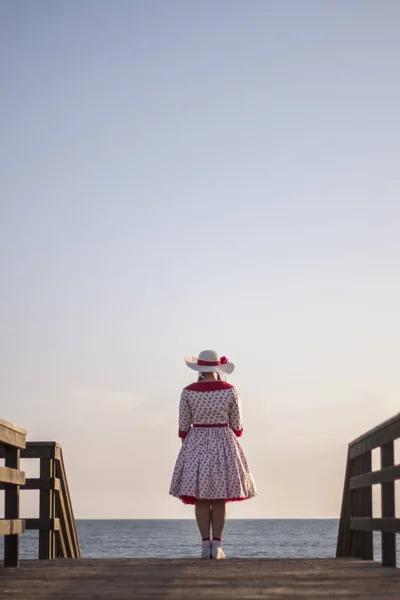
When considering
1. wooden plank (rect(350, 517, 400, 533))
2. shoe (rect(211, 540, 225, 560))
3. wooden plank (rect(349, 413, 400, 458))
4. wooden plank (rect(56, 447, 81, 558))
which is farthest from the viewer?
wooden plank (rect(56, 447, 81, 558))

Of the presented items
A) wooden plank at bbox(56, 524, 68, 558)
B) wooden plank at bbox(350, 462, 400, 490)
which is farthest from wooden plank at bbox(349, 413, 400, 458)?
wooden plank at bbox(56, 524, 68, 558)

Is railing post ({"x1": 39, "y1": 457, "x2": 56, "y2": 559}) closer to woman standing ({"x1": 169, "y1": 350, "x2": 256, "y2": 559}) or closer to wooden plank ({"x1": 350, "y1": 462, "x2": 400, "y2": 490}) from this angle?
woman standing ({"x1": 169, "y1": 350, "x2": 256, "y2": 559})

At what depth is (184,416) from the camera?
9.17 meters

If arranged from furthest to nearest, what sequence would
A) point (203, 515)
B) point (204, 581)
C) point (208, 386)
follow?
point (203, 515), point (208, 386), point (204, 581)

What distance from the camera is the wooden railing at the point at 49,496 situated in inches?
406

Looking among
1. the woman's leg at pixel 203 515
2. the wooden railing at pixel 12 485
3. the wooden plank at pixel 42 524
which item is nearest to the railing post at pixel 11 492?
the wooden railing at pixel 12 485

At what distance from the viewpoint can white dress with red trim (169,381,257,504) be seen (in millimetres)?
9047

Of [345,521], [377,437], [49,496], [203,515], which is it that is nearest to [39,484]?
[49,496]

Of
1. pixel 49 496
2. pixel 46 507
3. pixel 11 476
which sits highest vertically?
pixel 11 476

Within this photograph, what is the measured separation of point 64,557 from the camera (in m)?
10.9

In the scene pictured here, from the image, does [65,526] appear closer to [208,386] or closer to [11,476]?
[208,386]

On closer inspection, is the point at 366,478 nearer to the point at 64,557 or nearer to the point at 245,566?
the point at 245,566

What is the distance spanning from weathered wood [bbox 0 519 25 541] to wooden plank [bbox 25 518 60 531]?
245 centimetres

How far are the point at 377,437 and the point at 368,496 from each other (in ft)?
3.36
